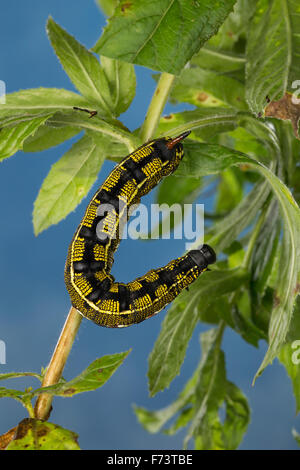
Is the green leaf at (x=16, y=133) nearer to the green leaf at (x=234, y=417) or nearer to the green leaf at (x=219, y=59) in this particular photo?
the green leaf at (x=219, y=59)

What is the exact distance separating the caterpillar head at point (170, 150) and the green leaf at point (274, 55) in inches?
6.5

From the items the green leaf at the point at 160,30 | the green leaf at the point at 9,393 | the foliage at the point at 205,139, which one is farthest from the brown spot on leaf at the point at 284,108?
the green leaf at the point at 9,393

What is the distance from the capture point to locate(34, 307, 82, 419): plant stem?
3.21ft

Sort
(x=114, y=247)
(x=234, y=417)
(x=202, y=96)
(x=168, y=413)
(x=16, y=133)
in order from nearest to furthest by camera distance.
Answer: (x=16, y=133) → (x=114, y=247) → (x=202, y=96) → (x=234, y=417) → (x=168, y=413)

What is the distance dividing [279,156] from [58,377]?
773mm

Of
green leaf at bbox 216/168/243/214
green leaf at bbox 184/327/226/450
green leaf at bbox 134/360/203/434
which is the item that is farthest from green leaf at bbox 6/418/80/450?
green leaf at bbox 216/168/243/214

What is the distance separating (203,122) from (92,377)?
545 mm

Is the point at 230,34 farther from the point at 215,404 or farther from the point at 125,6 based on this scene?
the point at 215,404

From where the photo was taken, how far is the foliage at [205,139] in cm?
94

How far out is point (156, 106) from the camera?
44.0 inches

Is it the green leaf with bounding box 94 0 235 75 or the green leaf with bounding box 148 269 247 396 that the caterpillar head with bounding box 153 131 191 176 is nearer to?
the green leaf with bounding box 94 0 235 75

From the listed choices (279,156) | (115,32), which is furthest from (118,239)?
(279,156)

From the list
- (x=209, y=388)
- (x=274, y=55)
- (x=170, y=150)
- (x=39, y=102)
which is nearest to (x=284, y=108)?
(x=274, y=55)

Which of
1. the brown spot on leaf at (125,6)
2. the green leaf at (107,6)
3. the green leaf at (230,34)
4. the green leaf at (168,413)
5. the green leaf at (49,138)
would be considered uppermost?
the green leaf at (107,6)
